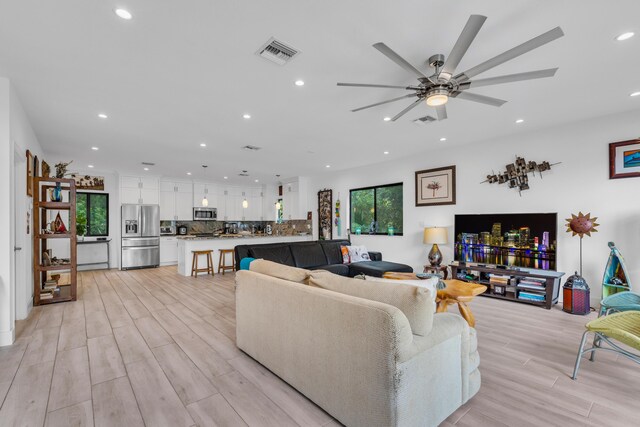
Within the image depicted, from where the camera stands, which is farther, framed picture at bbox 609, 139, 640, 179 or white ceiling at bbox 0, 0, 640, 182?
framed picture at bbox 609, 139, 640, 179

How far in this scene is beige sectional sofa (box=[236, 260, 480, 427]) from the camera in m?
1.52

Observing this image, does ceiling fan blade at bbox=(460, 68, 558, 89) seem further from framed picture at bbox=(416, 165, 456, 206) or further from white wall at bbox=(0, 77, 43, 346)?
white wall at bbox=(0, 77, 43, 346)

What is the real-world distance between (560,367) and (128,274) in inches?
307

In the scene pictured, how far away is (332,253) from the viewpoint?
589 cm

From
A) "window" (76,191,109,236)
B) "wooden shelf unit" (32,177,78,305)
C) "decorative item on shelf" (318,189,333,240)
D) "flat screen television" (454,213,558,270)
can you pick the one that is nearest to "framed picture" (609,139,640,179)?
"flat screen television" (454,213,558,270)

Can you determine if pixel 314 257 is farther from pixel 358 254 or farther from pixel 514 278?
pixel 514 278

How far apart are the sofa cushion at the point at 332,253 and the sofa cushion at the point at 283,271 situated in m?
3.07

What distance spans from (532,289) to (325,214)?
16.3 ft

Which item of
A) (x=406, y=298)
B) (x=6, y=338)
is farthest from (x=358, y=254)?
(x=6, y=338)

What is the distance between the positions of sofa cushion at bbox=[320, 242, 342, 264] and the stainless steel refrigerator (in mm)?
4984

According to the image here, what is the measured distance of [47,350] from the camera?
2834 mm

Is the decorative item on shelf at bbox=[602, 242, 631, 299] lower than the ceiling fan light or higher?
lower

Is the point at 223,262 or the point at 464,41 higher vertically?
the point at 464,41

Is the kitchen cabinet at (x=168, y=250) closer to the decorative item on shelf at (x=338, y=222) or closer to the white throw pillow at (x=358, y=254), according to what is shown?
the decorative item on shelf at (x=338, y=222)
